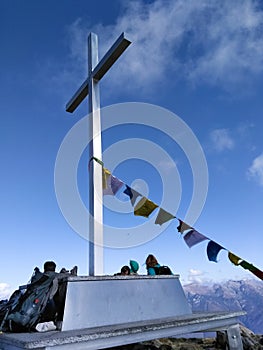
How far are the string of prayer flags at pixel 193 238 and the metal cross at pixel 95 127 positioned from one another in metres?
2.49

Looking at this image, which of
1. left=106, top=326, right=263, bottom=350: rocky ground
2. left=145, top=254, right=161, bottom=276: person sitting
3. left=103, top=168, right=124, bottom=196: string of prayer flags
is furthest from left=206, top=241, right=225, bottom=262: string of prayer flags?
left=103, top=168, right=124, bottom=196: string of prayer flags

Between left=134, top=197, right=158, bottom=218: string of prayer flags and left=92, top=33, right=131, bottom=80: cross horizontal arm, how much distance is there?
9.31 ft

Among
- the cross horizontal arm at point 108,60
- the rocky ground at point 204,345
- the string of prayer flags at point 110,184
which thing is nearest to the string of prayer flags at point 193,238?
the rocky ground at point 204,345

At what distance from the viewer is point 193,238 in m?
6.98

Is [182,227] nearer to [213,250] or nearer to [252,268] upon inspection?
[213,250]

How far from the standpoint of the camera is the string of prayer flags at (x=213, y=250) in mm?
6879

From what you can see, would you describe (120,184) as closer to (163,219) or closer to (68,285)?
(163,219)

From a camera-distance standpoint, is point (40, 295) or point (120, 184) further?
point (120, 184)

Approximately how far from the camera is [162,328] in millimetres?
3830

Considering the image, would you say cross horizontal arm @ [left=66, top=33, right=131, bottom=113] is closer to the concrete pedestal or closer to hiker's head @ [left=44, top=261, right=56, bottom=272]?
hiker's head @ [left=44, top=261, right=56, bottom=272]

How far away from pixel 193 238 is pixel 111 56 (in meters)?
4.29

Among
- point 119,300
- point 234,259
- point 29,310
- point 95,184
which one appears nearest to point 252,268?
point 234,259

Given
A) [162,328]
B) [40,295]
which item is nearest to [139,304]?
[162,328]

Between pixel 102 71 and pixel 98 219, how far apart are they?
124 inches
